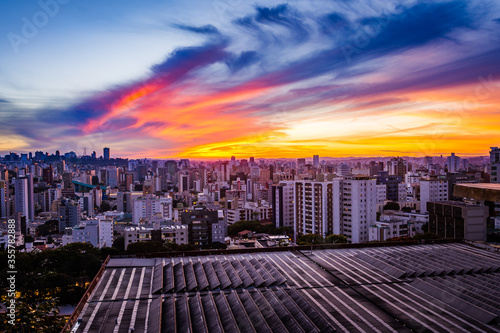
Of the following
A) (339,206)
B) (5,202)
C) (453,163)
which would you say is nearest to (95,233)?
(5,202)

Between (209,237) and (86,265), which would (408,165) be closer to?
(209,237)

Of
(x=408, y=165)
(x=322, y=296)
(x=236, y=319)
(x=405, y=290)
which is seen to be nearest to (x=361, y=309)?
(x=322, y=296)

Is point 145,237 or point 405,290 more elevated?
point 405,290

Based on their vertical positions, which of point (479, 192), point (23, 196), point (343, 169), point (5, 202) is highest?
point (479, 192)

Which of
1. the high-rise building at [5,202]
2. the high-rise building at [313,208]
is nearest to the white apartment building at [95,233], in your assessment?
the high-rise building at [5,202]

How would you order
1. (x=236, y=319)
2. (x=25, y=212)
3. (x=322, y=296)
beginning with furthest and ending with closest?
(x=25, y=212) < (x=322, y=296) < (x=236, y=319)

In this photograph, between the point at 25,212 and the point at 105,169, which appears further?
the point at 105,169

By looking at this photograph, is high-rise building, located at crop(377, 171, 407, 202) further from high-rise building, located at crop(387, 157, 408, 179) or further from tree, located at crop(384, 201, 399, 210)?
high-rise building, located at crop(387, 157, 408, 179)

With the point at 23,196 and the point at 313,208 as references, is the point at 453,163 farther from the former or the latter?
the point at 23,196

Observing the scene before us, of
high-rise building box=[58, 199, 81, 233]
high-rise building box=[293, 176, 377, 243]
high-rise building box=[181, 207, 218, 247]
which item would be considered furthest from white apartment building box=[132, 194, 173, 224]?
high-rise building box=[293, 176, 377, 243]
